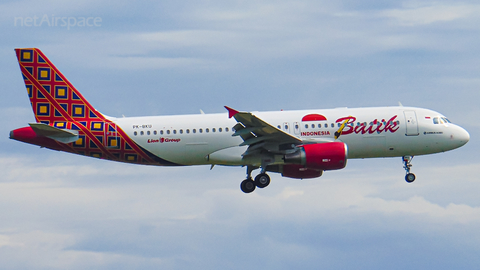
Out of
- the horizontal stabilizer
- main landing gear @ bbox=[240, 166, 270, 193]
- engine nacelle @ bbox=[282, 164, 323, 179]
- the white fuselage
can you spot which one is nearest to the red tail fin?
the horizontal stabilizer

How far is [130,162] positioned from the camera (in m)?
43.5

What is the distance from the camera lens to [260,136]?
41.2 m

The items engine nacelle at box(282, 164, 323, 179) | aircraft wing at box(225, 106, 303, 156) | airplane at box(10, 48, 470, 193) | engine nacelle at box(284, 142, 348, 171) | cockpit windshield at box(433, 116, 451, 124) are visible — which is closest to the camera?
aircraft wing at box(225, 106, 303, 156)

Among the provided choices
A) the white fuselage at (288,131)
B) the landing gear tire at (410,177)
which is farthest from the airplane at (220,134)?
the landing gear tire at (410,177)

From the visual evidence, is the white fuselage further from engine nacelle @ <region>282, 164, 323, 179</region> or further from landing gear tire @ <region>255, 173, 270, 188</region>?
engine nacelle @ <region>282, 164, 323, 179</region>

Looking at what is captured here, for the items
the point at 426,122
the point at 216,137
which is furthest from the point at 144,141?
the point at 426,122

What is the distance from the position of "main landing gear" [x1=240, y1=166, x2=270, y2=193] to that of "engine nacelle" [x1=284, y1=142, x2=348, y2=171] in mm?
2907

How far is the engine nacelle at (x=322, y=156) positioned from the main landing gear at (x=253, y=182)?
2907mm

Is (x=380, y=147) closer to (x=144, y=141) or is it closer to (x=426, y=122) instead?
(x=426, y=122)

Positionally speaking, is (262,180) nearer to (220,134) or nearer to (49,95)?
(220,134)

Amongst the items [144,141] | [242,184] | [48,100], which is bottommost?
[242,184]

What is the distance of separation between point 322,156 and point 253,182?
5578 millimetres

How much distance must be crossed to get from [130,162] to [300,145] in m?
11.3

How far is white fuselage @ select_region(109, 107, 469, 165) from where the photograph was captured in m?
42.5
